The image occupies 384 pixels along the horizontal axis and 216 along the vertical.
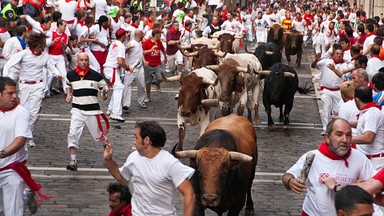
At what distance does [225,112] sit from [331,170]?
31.0 feet

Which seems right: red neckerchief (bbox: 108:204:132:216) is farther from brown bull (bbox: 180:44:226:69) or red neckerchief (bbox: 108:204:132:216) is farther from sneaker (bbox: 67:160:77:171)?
brown bull (bbox: 180:44:226:69)

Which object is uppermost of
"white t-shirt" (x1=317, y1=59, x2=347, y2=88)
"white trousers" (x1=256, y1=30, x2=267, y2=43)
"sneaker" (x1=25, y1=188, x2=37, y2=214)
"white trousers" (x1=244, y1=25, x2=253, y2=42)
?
"sneaker" (x1=25, y1=188, x2=37, y2=214)

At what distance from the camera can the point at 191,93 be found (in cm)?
1530

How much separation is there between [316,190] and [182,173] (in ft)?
4.17

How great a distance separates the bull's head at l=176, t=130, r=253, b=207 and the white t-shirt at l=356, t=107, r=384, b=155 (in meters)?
1.52

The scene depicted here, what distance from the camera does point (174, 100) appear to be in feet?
73.3

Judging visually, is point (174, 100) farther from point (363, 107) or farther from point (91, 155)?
Answer: point (363, 107)

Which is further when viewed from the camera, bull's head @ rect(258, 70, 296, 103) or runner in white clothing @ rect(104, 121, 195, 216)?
bull's head @ rect(258, 70, 296, 103)

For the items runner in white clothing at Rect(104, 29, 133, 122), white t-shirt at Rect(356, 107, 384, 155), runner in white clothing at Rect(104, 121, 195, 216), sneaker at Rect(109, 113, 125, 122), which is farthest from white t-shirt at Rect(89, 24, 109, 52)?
runner in white clothing at Rect(104, 121, 195, 216)

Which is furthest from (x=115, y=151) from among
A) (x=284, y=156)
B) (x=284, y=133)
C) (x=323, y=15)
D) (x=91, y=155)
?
(x=323, y=15)

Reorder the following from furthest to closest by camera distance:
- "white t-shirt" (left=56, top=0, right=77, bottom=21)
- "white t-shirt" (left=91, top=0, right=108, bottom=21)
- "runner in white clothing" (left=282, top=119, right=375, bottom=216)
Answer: "white t-shirt" (left=91, top=0, right=108, bottom=21) → "white t-shirt" (left=56, top=0, right=77, bottom=21) → "runner in white clothing" (left=282, top=119, right=375, bottom=216)

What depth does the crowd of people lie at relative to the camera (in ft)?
26.1

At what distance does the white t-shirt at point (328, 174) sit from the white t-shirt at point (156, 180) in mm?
1088

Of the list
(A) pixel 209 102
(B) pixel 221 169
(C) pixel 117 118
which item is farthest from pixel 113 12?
(B) pixel 221 169
